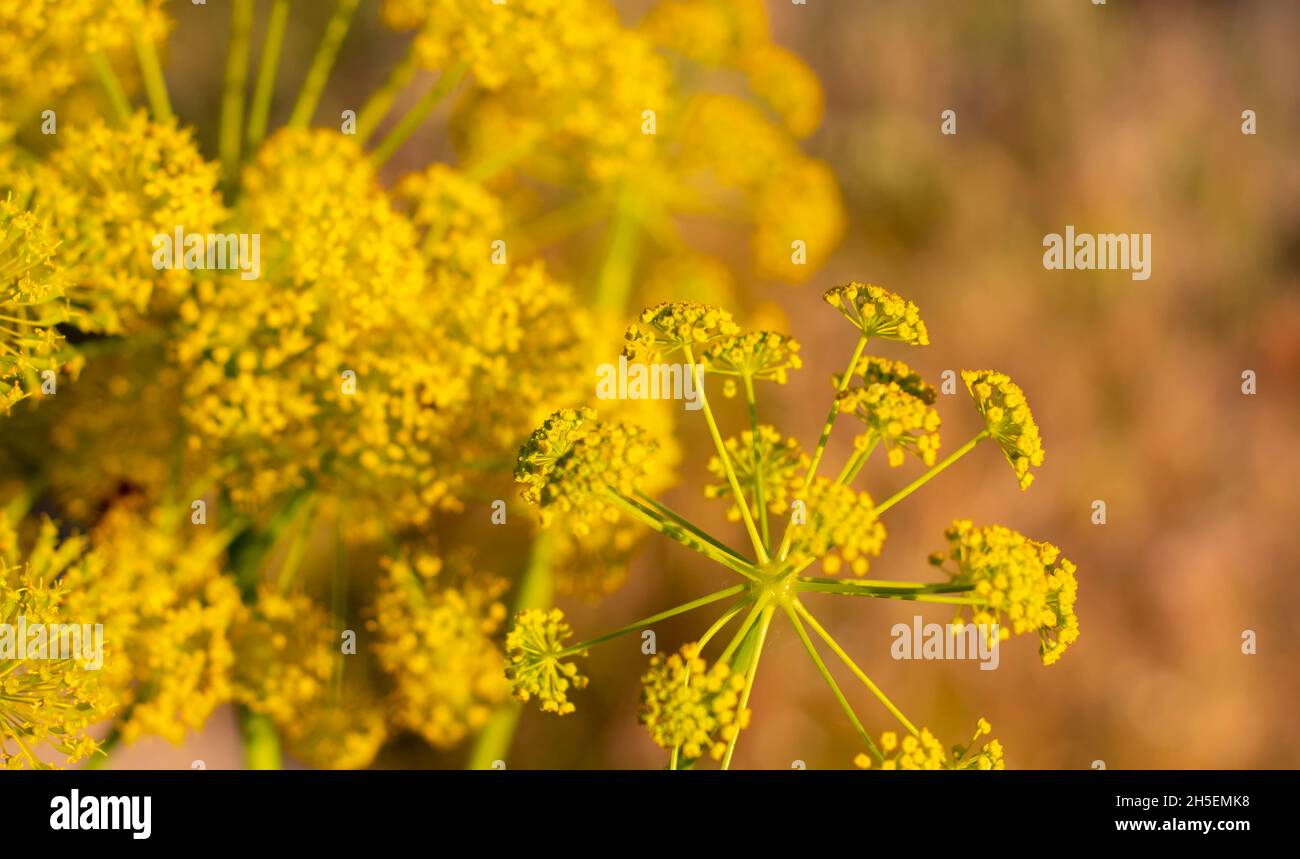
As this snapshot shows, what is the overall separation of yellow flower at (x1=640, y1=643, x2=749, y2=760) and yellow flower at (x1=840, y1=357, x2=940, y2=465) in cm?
23

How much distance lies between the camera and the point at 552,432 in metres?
0.79

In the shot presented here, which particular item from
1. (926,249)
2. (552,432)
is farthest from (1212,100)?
(552,432)

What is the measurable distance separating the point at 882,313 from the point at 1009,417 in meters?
0.15

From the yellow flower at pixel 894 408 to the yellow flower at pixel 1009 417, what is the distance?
0.05 m

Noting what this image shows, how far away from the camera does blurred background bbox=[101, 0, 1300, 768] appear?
5.30 feet

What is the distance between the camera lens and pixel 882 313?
0.81 meters

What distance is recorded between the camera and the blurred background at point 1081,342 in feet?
5.30

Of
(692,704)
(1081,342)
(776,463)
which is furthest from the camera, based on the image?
(1081,342)

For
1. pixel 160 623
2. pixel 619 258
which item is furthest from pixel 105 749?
pixel 619 258

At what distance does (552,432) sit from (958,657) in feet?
3.69

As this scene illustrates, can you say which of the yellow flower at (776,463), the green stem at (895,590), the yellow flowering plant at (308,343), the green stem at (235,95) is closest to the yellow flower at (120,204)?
the yellow flowering plant at (308,343)

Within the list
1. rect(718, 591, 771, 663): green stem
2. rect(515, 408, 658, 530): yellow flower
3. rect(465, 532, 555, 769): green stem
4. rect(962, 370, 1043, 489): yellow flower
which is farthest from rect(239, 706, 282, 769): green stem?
rect(962, 370, 1043, 489): yellow flower

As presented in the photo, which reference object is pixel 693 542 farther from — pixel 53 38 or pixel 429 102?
pixel 53 38
